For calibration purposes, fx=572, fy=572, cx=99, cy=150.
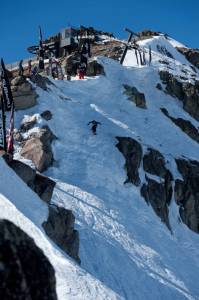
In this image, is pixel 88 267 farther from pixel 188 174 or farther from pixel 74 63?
pixel 74 63

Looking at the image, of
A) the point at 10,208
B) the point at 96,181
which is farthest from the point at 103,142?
the point at 10,208

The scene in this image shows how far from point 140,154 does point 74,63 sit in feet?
61.3

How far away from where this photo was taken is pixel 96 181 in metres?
33.9

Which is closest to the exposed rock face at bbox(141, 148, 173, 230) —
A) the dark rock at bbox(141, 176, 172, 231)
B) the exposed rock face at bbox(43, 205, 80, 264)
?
the dark rock at bbox(141, 176, 172, 231)

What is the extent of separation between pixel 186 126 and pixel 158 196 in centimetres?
1515

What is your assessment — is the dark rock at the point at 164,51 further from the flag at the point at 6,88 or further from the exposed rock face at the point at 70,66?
the flag at the point at 6,88

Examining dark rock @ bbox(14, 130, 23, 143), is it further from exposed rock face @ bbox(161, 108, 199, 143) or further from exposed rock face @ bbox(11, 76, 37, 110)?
exposed rock face @ bbox(161, 108, 199, 143)

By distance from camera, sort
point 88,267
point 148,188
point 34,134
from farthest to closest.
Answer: point 148,188 → point 34,134 → point 88,267

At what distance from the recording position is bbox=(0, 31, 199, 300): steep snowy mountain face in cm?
1884

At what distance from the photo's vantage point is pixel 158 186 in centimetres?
3831

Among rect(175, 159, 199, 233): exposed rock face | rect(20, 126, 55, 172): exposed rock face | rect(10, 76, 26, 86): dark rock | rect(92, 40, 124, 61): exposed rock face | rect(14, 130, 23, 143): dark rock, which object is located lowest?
rect(175, 159, 199, 233): exposed rock face

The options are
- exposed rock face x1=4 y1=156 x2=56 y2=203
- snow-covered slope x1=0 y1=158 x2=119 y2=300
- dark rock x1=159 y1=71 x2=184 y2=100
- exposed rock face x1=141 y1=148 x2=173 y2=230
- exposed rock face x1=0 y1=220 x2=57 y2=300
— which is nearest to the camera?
exposed rock face x1=0 y1=220 x2=57 y2=300

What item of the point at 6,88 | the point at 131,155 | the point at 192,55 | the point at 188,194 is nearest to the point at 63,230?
the point at 6,88

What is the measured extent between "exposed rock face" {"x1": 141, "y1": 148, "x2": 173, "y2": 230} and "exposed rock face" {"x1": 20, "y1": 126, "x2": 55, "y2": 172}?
23.6ft
